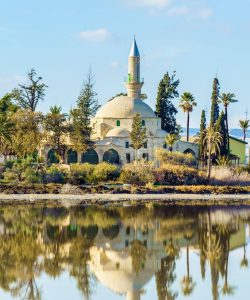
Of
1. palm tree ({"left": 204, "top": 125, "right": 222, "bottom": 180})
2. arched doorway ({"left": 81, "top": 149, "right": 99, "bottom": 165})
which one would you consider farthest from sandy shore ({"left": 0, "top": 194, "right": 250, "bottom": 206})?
arched doorway ({"left": 81, "top": 149, "right": 99, "bottom": 165})

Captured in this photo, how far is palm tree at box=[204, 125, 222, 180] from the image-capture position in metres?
64.2

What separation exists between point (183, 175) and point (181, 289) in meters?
40.2

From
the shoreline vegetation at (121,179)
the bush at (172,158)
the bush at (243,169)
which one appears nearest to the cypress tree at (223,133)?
the bush at (243,169)

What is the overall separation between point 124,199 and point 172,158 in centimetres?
1456

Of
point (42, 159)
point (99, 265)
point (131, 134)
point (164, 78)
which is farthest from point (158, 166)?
point (99, 265)

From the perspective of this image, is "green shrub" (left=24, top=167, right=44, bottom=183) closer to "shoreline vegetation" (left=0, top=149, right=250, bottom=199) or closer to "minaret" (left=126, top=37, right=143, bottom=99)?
"shoreline vegetation" (left=0, top=149, right=250, bottom=199)

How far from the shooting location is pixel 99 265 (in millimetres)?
27453

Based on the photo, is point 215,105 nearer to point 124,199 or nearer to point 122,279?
point 124,199

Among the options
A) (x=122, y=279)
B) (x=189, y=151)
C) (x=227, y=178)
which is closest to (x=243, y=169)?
(x=227, y=178)

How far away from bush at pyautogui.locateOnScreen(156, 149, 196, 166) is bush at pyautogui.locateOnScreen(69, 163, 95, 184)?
24.8 ft

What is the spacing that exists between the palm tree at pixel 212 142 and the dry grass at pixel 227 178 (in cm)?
71

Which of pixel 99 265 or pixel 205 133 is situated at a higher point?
pixel 205 133

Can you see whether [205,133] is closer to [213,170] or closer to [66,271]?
[213,170]

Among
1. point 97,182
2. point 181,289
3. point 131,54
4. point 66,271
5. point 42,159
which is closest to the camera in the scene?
point 181,289
